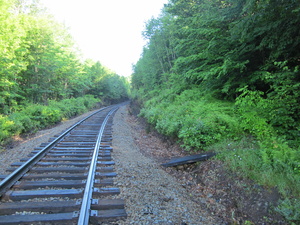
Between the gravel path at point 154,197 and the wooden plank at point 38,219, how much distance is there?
95 cm

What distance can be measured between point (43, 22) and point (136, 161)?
63.7 ft

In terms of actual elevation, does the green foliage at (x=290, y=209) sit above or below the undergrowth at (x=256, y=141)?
below

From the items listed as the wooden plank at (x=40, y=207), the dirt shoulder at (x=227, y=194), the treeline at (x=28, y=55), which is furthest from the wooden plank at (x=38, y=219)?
the treeline at (x=28, y=55)

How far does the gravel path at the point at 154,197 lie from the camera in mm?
3180

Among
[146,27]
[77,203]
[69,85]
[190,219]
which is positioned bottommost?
[190,219]

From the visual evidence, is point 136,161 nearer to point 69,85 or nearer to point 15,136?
point 15,136

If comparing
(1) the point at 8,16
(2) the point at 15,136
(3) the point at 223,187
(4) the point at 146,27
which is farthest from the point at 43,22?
(3) the point at 223,187

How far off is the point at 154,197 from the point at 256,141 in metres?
3.69

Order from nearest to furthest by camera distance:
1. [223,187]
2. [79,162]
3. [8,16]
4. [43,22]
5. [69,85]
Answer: [223,187], [79,162], [8,16], [43,22], [69,85]

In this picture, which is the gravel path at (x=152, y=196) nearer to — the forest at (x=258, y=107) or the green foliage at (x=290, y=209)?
the green foliage at (x=290, y=209)

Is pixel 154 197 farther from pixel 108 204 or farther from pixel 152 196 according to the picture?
pixel 108 204

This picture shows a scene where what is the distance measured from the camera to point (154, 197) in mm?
3885

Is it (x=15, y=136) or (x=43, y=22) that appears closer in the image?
(x=15, y=136)

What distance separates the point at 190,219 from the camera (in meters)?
3.29
